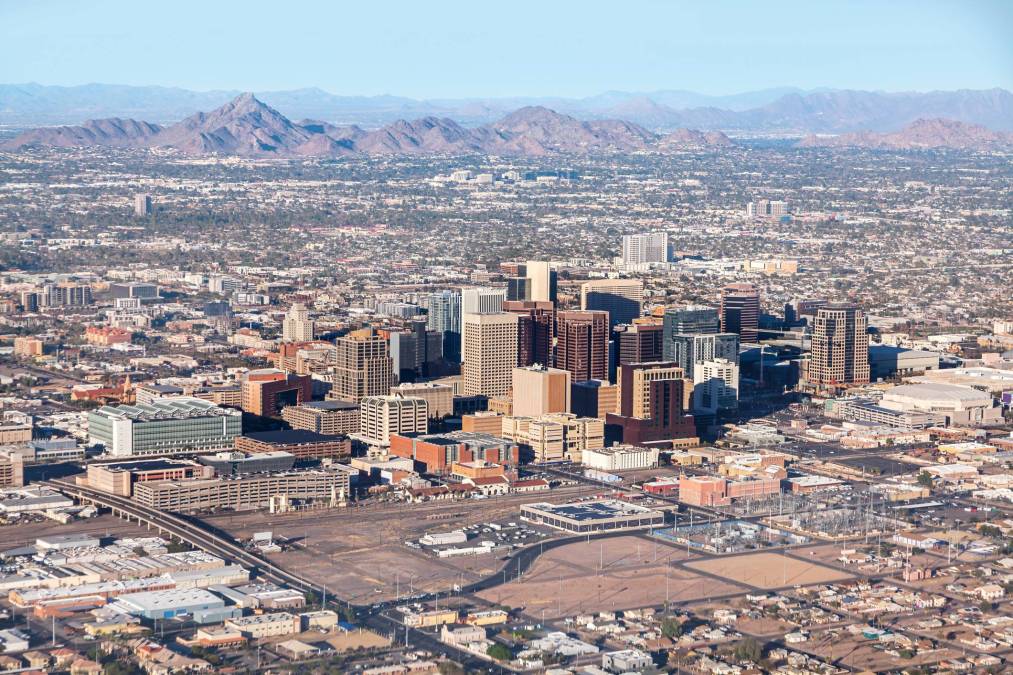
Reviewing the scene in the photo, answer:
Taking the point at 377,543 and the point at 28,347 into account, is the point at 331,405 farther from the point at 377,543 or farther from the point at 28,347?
the point at 28,347

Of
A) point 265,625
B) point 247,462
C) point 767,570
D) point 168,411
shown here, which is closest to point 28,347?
point 168,411

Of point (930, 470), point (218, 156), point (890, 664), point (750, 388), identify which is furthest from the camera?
point (218, 156)

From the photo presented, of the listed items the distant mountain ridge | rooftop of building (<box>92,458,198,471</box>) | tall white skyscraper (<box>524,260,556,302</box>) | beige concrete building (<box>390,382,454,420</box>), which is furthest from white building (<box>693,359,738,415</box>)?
the distant mountain ridge

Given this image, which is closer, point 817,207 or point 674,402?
point 674,402

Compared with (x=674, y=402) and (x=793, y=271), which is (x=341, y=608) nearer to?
(x=674, y=402)

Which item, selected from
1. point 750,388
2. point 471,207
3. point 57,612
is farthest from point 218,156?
point 57,612

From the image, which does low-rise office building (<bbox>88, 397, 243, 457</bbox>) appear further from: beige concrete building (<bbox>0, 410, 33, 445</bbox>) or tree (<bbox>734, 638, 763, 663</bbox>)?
tree (<bbox>734, 638, 763, 663</bbox>)
